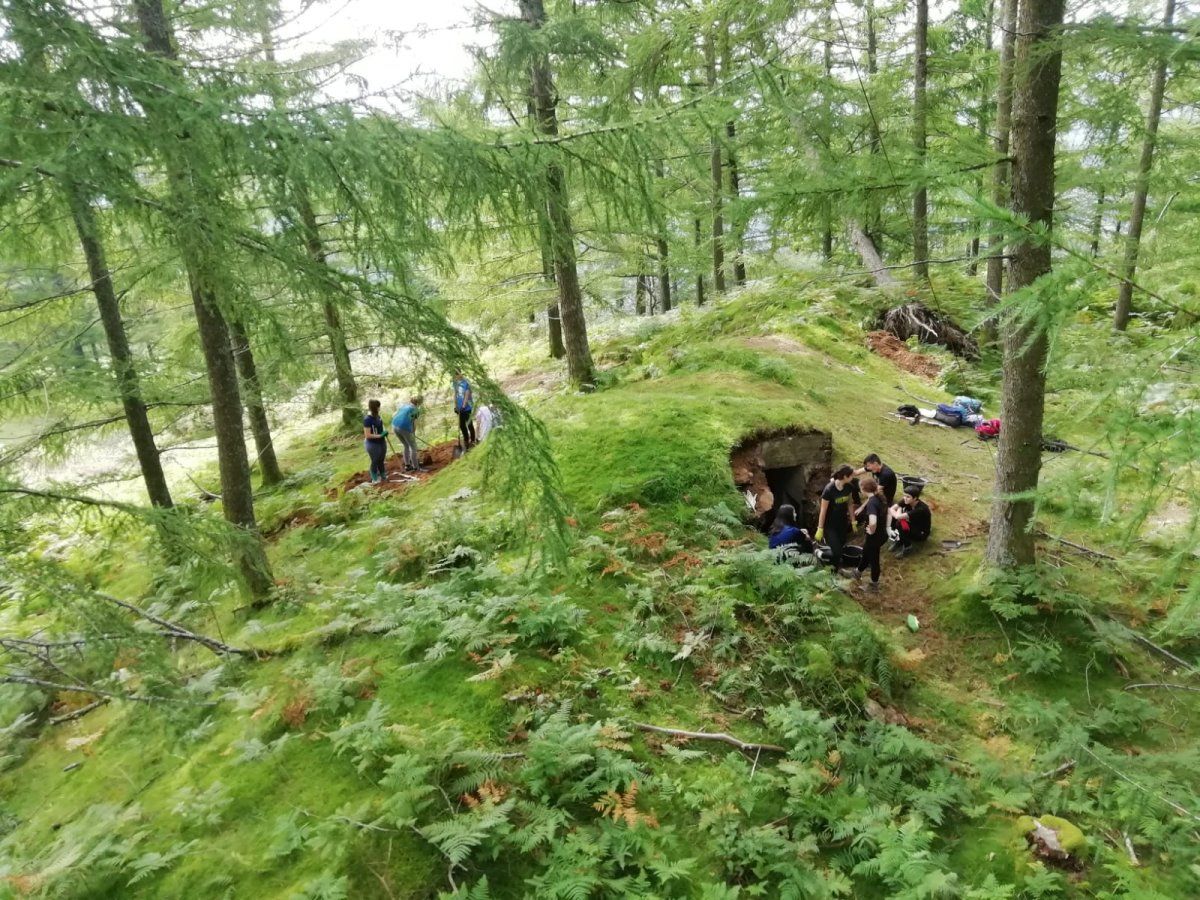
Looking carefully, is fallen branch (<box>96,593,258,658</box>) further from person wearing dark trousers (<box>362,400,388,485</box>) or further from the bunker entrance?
the bunker entrance

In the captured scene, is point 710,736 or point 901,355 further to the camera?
point 901,355

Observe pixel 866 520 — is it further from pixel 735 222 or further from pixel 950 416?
pixel 950 416

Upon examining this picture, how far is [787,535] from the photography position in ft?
24.7

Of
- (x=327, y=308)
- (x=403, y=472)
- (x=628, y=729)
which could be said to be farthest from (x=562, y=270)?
(x=628, y=729)

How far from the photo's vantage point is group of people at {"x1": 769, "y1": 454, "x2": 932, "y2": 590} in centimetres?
782

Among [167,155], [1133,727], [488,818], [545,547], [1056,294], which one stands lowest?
[1133,727]

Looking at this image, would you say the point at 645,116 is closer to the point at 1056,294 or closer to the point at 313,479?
the point at 1056,294

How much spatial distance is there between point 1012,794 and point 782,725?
1.69 meters

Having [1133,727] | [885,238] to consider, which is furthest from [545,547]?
[885,238]

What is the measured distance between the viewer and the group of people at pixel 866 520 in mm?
7824

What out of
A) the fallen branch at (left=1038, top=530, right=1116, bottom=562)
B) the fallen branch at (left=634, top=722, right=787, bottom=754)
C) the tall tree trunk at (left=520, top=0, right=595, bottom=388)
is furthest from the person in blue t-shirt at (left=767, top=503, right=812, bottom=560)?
the tall tree trunk at (left=520, top=0, right=595, bottom=388)

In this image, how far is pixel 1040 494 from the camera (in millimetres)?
3791

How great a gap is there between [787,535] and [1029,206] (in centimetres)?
411

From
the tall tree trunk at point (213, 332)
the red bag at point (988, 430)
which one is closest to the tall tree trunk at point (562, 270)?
the tall tree trunk at point (213, 332)
